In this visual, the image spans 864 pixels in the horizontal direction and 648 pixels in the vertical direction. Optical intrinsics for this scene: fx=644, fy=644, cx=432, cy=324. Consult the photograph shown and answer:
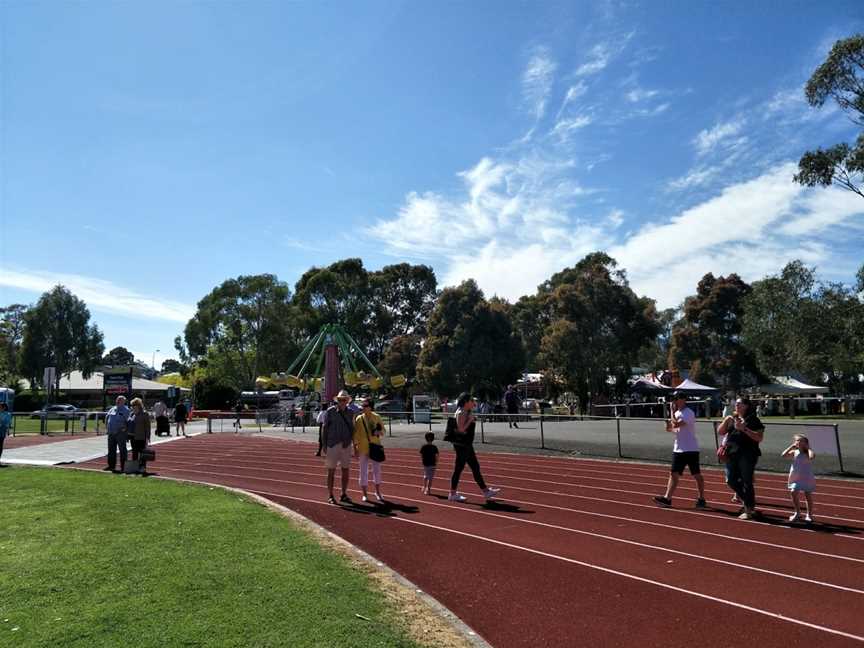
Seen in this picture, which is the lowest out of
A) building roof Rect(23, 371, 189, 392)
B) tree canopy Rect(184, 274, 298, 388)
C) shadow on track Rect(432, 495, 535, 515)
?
shadow on track Rect(432, 495, 535, 515)

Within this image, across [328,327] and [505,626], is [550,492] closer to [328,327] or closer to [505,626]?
[505,626]

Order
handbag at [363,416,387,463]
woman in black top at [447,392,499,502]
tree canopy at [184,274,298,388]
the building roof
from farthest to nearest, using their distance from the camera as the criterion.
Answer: the building roof, tree canopy at [184,274,298,388], woman in black top at [447,392,499,502], handbag at [363,416,387,463]

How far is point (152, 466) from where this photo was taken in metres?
17.4

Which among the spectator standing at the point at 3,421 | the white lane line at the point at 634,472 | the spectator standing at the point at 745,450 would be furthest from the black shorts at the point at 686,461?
the spectator standing at the point at 3,421

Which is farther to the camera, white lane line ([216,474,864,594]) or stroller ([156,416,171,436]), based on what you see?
stroller ([156,416,171,436])

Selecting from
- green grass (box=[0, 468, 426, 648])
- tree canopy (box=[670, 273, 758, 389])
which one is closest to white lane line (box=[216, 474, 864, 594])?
green grass (box=[0, 468, 426, 648])

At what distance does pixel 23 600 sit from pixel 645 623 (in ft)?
16.5

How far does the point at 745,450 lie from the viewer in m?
9.37

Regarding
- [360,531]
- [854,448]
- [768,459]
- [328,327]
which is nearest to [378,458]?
[360,531]

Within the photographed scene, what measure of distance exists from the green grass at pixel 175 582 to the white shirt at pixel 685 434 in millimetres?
5968

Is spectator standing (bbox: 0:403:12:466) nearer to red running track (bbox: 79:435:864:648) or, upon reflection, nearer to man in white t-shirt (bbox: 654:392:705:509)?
red running track (bbox: 79:435:864:648)

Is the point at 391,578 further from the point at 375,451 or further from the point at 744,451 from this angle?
the point at 744,451

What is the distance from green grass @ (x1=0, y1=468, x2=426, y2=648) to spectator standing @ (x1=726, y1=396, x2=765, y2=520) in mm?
5974

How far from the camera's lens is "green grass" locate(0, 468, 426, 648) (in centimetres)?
451
